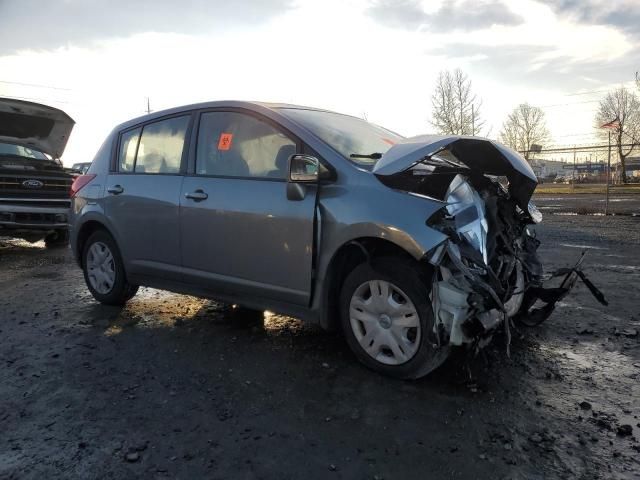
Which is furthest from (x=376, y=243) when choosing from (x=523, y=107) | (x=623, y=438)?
(x=523, y=107)

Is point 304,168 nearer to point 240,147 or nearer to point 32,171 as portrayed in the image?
point 240,147

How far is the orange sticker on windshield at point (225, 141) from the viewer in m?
4.18

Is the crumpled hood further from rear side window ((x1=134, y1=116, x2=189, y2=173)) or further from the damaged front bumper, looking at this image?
rear side window ((x1=134, y1=116, x2=189, y2=173))

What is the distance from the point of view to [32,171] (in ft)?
30.3

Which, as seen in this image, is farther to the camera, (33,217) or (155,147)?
(33,217)

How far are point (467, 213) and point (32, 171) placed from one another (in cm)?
852

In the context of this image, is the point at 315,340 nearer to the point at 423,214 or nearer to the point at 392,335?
the point at 392,335

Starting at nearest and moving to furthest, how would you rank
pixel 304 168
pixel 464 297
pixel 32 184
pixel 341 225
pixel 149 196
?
1. pixel 464 297
2. pixel 341 225
3. pixel 304 168
4. pixel 149 196
5. pixel 32 184

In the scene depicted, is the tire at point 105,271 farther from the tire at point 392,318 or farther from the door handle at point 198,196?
the tire at point 392,318

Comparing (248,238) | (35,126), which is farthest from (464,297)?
(35,126)

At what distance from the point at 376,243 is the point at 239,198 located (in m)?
1.16

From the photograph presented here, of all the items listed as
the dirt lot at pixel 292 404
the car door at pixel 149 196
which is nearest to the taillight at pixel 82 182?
the car door at pixel 149 196

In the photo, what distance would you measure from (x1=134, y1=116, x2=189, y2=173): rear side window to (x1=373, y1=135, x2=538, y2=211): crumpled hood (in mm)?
1979

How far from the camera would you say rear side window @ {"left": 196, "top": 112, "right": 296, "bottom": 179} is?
386 cm
